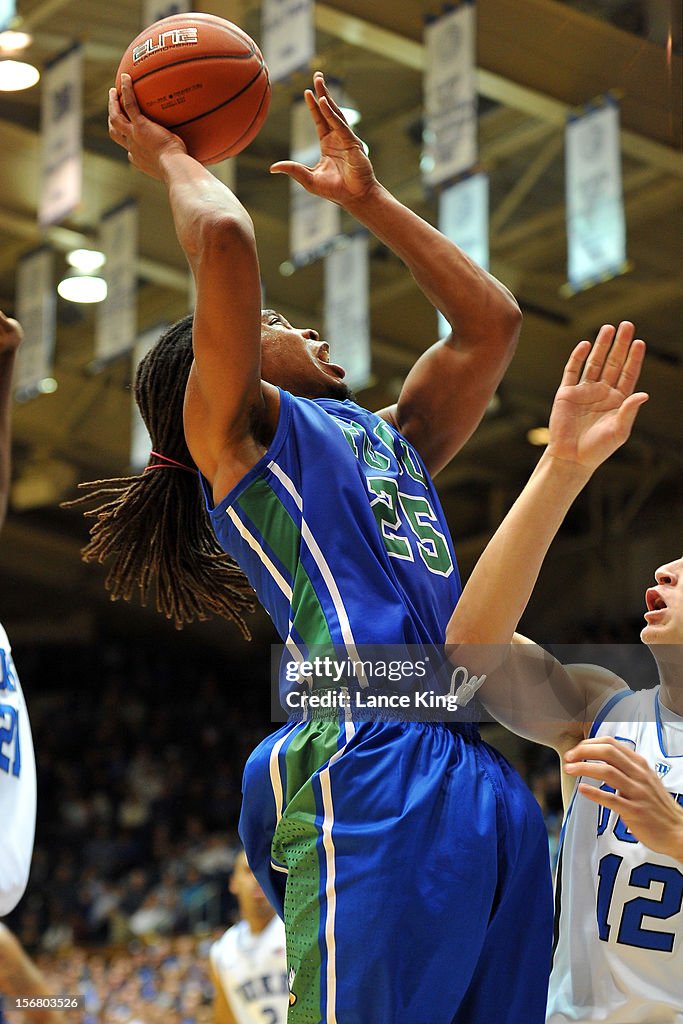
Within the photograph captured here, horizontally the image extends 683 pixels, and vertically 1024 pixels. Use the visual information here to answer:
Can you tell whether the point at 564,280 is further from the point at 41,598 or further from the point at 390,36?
the point at 41,598

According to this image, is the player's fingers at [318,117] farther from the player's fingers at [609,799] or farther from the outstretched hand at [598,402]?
the player's fingers at [609,799]

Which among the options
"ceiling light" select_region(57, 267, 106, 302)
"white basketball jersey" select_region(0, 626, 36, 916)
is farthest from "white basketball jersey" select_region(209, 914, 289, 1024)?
"ceiling light" select_region(57, 267, 106, 302)

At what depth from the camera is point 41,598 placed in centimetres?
1838

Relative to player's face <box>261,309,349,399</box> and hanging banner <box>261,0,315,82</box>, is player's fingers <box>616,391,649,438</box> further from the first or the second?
hanging banner <box>261,0,315,82</box>

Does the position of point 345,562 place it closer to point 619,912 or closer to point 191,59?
point 619,912

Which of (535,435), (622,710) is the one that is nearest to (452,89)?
(622,710)

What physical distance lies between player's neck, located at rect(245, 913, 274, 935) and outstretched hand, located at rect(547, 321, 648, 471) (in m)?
3.36

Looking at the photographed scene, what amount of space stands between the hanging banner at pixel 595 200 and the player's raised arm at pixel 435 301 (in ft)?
15.3

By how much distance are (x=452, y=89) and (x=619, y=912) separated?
5.37m

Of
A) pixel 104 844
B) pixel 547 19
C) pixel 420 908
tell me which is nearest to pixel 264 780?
pixel 420 908

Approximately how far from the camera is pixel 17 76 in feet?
27.2

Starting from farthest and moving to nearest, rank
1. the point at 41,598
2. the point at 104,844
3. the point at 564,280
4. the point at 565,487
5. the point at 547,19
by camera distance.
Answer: the point at 41,598 < the point at 104,844 < the point at 564,280 < the point at 547,19 < the point at 565,487

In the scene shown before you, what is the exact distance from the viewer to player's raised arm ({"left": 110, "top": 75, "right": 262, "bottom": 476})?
2.19m

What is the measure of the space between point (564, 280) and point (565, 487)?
8.73 m
